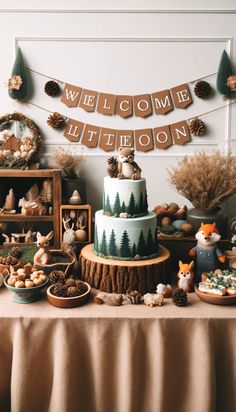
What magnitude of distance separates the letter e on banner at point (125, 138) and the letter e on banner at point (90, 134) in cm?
13

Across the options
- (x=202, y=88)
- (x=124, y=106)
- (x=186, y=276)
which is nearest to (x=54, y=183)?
(x=124, y=106)

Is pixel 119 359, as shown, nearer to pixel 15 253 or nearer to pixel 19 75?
pixel 15 253

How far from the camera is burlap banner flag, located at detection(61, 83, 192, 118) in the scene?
251 cm

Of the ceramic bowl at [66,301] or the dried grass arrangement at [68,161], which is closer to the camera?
the ceramic bowl at [66,301]

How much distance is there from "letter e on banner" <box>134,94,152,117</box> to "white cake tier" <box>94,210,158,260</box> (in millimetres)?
930

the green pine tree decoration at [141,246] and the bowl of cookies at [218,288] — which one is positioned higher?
the green pine tree decoration at [141,246]

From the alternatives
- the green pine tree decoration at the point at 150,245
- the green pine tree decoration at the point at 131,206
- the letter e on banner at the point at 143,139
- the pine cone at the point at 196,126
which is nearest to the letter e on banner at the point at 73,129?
the letter e on banner at the point at 143,139

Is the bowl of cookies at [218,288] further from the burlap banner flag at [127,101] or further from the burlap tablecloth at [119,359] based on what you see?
the burlap banner flag at [127,101]

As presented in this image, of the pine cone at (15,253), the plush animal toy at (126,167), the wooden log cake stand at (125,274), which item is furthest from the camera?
the pine cone at (15,253)

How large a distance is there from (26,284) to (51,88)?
130cm

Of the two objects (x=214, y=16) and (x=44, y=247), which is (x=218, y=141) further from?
(x=44, y=247)

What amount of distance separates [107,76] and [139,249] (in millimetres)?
1216

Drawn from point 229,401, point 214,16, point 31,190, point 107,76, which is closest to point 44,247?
point 31,190

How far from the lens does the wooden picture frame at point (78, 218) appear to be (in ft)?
7.32
